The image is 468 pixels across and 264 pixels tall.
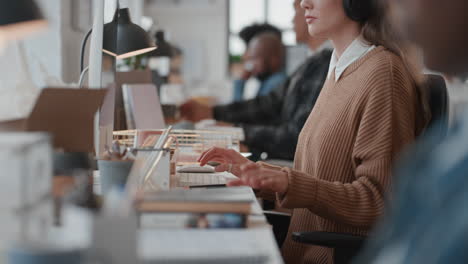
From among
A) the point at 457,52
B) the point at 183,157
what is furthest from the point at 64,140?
the point at 183,157

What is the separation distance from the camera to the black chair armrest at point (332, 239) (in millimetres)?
1305

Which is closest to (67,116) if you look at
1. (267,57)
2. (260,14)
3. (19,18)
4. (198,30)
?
(19,18)

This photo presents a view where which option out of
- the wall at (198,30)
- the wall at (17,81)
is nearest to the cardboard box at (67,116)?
the wall at (17,81)

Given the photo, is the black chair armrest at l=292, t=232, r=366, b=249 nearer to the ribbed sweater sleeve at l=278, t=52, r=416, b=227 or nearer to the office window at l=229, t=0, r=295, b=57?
the ribbed sweater sleeve at l=278, t=52, r=416, b=227

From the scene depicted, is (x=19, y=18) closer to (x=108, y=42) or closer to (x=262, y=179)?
(x=262, y=179)

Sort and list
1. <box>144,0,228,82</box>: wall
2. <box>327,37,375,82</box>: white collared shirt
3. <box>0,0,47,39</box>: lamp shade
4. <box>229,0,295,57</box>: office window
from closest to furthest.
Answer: <box>0,0,47,39</box>: lamp shade < <box>327,37,375,82</box>: white collared shirt < <box>144,0,228,82</box>: wall < <box>229,0,295,57</box>: office window

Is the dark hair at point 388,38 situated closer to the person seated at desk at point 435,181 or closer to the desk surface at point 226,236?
the desk surface at point 226,236

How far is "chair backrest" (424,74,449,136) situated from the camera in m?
1.49

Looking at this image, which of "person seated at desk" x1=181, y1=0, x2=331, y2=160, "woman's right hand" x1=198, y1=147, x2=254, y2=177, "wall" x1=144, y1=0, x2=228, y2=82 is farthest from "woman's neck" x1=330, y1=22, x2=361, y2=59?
"wall" x1=144, y1=0, x2=228, y2=82

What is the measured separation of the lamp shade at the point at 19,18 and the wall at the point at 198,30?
9674 mm

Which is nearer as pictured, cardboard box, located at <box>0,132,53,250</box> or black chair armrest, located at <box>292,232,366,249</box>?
cardboard box, located at <box>0,132,53,250</box>

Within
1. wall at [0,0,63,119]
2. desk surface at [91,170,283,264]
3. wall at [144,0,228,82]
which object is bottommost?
wall at [144,0,228,82]

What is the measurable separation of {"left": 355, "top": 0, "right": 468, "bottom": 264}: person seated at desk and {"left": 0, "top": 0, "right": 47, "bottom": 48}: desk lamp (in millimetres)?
537

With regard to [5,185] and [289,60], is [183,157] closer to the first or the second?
[5,185]
